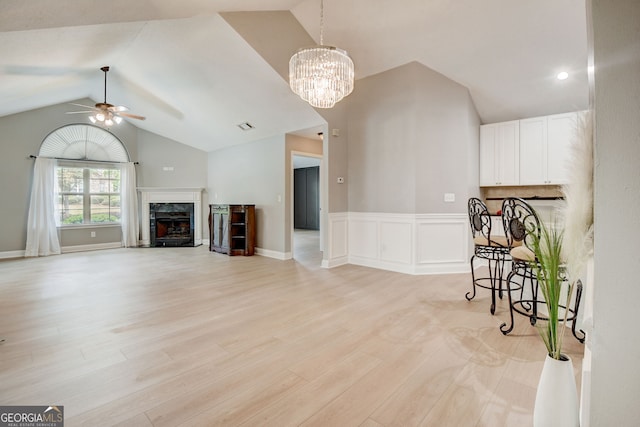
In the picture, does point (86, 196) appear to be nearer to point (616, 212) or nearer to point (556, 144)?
point (616, 212)

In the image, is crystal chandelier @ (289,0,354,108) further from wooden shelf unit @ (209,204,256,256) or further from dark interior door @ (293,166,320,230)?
dark interior door @ (293,166,320,230)

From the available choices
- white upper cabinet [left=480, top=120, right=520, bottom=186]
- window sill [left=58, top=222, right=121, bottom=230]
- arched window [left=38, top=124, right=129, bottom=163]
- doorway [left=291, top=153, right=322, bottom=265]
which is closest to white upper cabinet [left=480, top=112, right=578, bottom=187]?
white upper cabinet [left=480, top=120, right=520, bottom=186]

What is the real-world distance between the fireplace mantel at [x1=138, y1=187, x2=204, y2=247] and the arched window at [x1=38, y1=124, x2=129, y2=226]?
1.82 ft

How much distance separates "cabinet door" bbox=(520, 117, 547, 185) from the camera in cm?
481

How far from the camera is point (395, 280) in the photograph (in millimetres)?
4023

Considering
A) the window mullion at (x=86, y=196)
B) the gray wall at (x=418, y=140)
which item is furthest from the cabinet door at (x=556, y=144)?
the window mullion at (x=86, y=196)

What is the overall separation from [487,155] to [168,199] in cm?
749

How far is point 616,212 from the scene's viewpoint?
0.91 meters

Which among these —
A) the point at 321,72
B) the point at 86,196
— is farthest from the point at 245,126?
the point at 86,196

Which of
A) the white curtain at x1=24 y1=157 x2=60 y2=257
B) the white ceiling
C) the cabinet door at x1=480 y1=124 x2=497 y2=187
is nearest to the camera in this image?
the white ceiling

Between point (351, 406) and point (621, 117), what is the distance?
66.3 inches

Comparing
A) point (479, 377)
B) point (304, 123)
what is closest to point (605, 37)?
point (479, 377)

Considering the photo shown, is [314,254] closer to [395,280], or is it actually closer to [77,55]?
[395,280]

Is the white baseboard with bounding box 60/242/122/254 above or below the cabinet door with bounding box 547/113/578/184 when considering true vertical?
below
